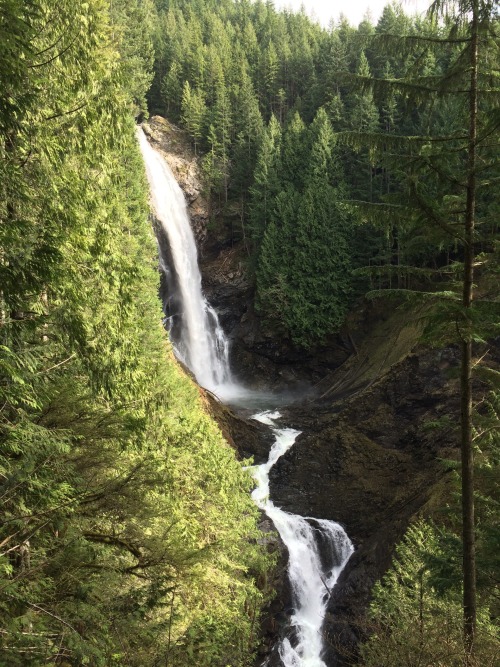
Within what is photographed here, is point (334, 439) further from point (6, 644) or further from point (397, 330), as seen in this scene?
point (6, 644)

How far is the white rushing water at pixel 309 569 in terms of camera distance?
14828mm

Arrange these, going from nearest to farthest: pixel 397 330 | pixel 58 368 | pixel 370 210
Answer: pixel 58 368
pixel 370 210
pixel 397 330

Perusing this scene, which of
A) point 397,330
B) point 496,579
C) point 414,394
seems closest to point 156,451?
point 496,579

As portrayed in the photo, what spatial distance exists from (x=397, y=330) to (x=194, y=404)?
1615 cm

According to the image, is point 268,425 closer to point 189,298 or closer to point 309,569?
point 309,569

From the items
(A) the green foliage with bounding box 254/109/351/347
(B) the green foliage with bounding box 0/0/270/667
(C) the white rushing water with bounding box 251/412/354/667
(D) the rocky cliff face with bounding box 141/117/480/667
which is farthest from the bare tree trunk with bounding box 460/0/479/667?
(A) the green foliage with bounding box 254/109/351/347

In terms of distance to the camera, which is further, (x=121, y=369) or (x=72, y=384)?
(x=121, y=369)

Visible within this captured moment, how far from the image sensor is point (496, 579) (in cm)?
798

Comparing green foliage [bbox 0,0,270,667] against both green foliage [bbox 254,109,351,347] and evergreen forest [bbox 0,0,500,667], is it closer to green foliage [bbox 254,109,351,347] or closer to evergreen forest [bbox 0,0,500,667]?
evergreen forest [bbox 0,0,500,667]

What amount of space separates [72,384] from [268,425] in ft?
70.6

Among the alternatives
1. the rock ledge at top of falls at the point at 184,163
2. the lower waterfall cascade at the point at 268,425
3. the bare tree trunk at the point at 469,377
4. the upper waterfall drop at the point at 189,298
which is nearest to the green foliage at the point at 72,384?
the bare tree trunk at the point at 469,377

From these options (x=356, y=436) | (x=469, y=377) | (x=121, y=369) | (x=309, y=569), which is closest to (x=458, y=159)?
(x=469, y=377)

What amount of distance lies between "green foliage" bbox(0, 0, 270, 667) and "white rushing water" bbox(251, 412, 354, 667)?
9799 millimetres

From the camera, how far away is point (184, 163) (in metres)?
42.9
